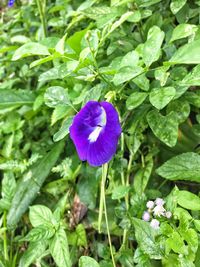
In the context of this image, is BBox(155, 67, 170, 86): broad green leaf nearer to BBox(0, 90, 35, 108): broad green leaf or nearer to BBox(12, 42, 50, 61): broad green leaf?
BBox(12, 42, 50, 61): broad green leaf

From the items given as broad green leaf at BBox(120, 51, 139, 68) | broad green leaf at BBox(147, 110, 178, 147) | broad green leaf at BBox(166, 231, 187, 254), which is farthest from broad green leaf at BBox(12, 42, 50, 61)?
broad green leaf at BBox(166, 231, 187, 254)

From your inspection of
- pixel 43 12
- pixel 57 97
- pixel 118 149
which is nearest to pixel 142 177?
pixel 118 149

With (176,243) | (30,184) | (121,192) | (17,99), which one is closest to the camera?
(176,243)

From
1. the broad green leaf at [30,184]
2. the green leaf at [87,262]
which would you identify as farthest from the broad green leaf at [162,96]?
the broad green leaf at [30,184]

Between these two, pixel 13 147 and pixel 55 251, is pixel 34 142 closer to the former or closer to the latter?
A: pixel 13 147

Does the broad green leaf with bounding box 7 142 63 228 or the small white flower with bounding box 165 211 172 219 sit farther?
the broad green leaf with bounding box 7 142 63 228

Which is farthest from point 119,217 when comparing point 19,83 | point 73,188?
point 19,83

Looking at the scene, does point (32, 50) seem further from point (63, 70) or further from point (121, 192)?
point (121, 192)
